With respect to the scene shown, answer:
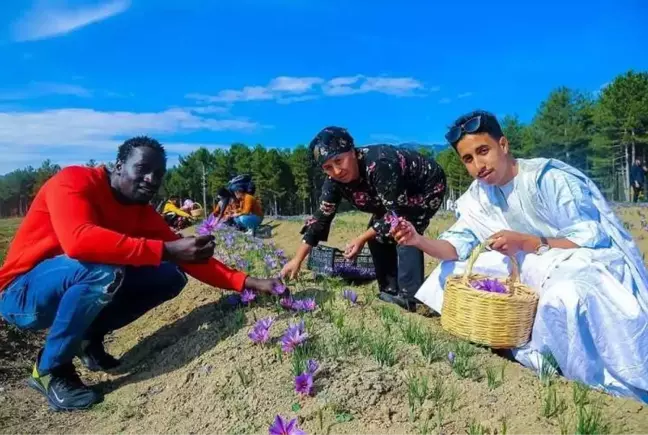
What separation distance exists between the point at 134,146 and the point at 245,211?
7878 millimetres

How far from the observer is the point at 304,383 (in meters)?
2.32

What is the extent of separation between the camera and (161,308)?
464 cm

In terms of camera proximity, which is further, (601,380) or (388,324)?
(388,324)

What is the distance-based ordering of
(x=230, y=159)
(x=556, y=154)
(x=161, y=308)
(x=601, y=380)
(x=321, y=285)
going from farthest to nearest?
1. (x=230, y=159)
2. (x=556, y=154)
3. (x=161, y=308)
4. (x=321, y=285)
5. (x=601, y=380)

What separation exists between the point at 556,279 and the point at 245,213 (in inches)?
338

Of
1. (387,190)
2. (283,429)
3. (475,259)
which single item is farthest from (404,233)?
(283,429)

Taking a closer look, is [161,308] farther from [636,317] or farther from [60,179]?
[636,317]

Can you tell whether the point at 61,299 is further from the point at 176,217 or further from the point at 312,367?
the point at 176,217

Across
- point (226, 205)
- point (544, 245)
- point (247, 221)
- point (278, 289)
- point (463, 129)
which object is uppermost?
point (463, 129)

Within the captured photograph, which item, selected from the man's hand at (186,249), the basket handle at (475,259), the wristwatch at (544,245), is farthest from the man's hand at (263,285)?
the wristwatch at (544,245)

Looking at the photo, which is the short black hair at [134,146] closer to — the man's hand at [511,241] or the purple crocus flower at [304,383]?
the purple crocus flower at [304,383]

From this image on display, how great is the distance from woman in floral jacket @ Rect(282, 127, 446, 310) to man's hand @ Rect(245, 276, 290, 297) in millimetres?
582

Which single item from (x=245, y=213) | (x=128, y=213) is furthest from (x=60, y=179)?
(x=245, y=213)

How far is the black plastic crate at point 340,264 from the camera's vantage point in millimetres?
5023
